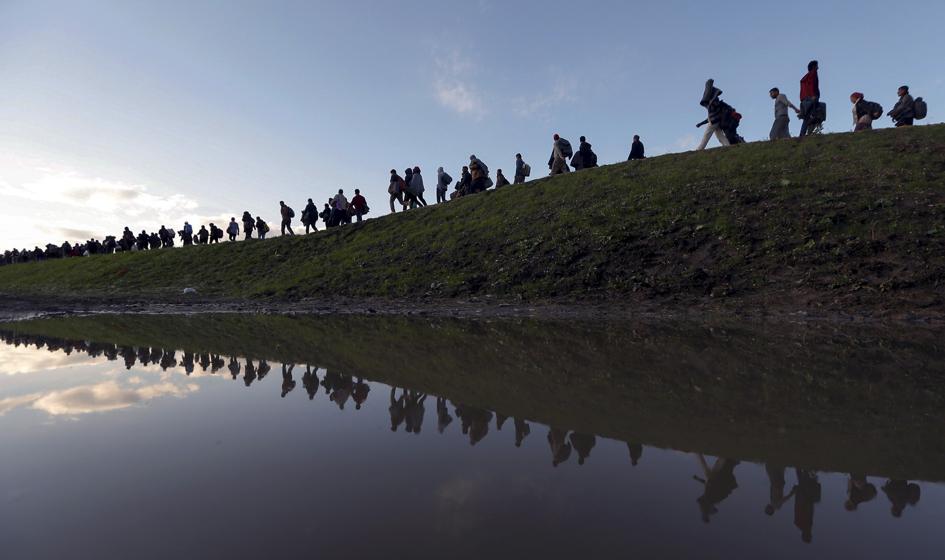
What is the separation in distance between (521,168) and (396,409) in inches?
956

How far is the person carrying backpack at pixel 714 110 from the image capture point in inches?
821

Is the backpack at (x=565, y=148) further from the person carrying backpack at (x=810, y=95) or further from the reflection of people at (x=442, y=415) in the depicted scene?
the reflection of people at (x=442, y=415)

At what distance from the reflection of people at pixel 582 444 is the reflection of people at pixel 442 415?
1.18 meters

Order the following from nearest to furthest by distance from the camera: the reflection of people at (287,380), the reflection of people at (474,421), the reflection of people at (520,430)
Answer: the reflection of people at (520,430)
the reflection of people at (474,421)
the reflection of people at (287,380)

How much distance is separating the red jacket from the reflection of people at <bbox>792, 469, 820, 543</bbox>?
69.6 ft

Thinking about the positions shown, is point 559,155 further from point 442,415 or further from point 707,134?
point 442,415

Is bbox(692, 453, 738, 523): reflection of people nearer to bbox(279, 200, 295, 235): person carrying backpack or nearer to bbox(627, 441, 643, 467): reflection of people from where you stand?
bbox(627, 441, 643, 467): reflection of people

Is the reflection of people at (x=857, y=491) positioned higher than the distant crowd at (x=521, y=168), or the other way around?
the distant crowd at (x=521, y=168)

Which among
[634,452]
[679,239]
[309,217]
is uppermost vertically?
[309,217]

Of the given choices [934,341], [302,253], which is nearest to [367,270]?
[302,253]

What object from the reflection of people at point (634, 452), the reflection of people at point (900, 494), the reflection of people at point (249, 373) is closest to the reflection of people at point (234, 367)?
the reflection of people at point (249, 373)

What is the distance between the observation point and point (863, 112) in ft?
70.6

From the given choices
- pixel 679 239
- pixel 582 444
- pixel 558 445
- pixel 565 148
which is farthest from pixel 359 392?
pixel 565 148

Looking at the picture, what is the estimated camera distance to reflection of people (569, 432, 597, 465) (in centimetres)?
389
